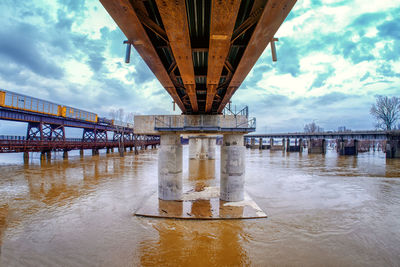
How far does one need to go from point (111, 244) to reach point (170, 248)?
2466mm

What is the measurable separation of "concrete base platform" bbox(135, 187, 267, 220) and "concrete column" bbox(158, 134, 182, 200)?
524mm

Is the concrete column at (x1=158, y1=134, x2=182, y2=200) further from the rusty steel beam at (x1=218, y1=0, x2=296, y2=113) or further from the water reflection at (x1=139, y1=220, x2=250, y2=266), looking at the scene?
the rusty steel beam at (x1=218, y1=0, x2=296, y2=113)

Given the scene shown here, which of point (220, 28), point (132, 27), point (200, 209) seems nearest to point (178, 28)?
point (220, 28)

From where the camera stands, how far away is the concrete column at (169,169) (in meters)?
12.5

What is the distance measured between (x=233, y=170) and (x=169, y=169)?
14.3 feet

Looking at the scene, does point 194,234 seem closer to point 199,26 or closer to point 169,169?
point 169,169

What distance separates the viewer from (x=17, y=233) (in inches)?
322

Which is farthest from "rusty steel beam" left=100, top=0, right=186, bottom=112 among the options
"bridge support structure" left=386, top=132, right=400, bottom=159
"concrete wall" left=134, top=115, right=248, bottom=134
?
"bridge support structure" left=386, top=132, right=400, bottom=159

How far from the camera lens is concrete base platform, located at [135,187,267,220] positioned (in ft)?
33.1

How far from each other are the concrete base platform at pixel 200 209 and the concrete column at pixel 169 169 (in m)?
0.52

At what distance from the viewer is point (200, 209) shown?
36.3 ft

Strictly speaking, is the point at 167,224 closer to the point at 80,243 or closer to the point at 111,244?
the point at 111,244

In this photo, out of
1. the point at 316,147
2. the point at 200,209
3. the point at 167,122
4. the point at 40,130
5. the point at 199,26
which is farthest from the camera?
the point at 316,147

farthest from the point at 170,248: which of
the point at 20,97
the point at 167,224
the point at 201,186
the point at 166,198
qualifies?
the point at 20,97
